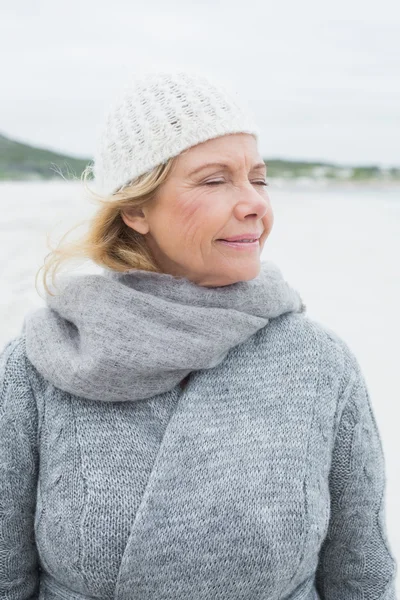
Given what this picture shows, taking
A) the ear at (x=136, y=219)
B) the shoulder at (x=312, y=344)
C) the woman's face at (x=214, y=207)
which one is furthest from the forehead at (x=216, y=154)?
the shoulder at (x=312, y=344)

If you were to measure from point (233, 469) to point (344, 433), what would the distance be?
0.27 meters

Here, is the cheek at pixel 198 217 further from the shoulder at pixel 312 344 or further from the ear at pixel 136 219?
the shoulder at pixel 312 344

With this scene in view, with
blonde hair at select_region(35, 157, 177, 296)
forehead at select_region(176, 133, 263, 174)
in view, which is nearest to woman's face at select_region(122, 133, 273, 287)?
forehead at select_region(176, 133, 263, 174)

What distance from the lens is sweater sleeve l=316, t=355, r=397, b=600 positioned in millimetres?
1518

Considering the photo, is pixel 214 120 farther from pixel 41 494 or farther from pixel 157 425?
pixel 41 494

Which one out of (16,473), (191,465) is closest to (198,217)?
(191,465)

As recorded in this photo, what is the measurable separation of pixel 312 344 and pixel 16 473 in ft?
2.25

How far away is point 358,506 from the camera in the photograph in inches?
60.5

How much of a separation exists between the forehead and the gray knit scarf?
246 mm

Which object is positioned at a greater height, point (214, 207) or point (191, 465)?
point (214, 207)

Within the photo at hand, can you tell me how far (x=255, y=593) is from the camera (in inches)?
54.9

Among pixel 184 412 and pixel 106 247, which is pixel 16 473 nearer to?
pixel 184 412

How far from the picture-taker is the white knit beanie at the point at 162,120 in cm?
142

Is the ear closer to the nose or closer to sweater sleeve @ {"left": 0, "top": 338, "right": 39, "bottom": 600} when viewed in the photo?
the nose
